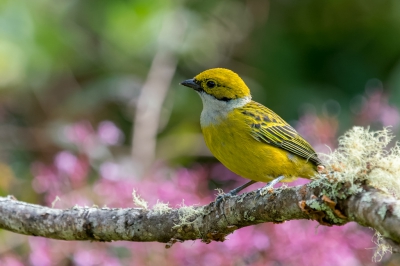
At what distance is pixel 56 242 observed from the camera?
386 centimetres

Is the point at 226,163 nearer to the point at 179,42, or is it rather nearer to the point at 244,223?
the point at 244,223

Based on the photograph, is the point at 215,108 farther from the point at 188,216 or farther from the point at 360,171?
the point at 360,171

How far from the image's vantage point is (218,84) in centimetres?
409

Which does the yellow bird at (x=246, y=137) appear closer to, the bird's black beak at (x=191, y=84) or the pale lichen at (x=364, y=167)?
the bird's black beak at (x=191, y=84)

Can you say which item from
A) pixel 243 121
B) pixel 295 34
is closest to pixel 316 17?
pixel 295 34

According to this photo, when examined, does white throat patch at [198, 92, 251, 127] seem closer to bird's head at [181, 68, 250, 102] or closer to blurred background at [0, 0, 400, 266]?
bird's head at [181, 68, 250, 102]

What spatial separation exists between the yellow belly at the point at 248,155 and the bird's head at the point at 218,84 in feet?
0.81

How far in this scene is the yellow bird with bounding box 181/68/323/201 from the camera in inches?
144

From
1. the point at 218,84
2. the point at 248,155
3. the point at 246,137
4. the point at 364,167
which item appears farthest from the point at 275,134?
the point at 364,167

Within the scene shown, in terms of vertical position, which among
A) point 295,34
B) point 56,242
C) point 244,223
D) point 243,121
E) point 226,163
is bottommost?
point 244,223

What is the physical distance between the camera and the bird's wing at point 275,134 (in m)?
3.83

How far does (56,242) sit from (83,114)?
277cm

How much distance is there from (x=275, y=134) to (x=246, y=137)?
0.83ft

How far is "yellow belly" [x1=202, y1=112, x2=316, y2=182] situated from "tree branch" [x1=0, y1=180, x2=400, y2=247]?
0.84m
